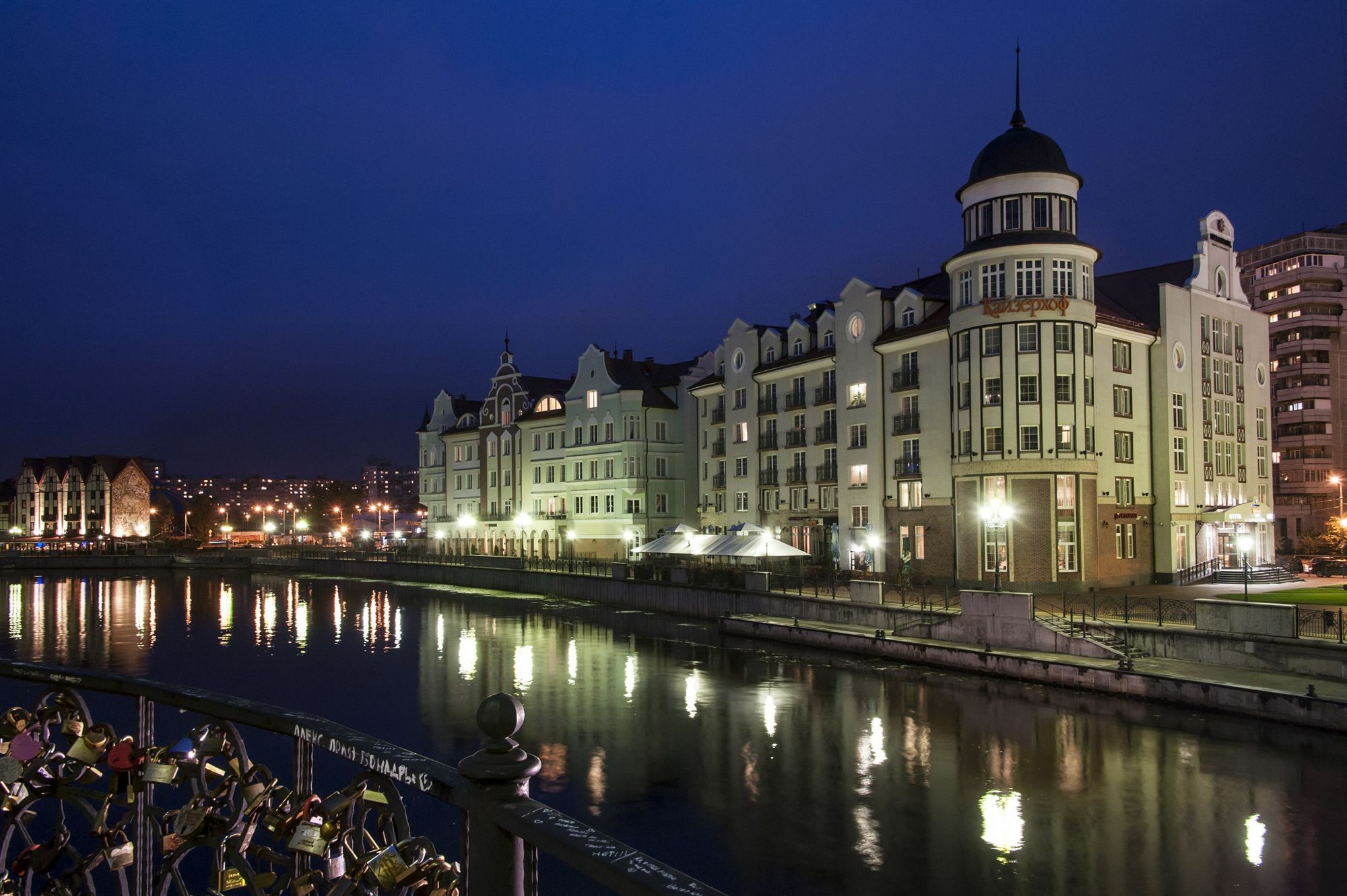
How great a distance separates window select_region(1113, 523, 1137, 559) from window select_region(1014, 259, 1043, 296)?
12687 millimetres

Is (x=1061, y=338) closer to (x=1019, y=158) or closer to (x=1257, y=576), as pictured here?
(x=1019, y=158)

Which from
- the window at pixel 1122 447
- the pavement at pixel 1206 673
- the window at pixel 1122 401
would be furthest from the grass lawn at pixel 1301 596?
the window at pixel 1122 401

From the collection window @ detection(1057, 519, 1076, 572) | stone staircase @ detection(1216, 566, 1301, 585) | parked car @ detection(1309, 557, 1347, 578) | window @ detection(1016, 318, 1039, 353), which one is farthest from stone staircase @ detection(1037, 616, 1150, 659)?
parked car @ detection(1309, 557, 1347, 578)

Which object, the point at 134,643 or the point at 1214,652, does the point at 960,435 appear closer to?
the point at 1214,652

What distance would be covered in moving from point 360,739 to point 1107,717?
28.0 meters

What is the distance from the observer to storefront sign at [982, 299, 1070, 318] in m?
47.1

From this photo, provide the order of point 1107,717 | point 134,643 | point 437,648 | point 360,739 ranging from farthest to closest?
point 134,643 → point 437,648 → point 1107,717 → point 360,739

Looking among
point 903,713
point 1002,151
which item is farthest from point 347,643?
point 1002,151

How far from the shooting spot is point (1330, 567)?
172 ft

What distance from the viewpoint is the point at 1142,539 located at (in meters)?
51.4

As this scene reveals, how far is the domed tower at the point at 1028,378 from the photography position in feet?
154

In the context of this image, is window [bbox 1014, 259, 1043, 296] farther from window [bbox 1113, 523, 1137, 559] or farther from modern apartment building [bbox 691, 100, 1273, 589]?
window [bbox 1113, 523, 1137, 559]

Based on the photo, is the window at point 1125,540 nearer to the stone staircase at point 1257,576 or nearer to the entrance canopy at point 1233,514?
the stone staircase at point 1257,576

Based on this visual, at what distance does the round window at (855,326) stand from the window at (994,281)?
10.0 meters
